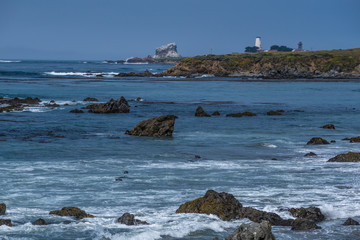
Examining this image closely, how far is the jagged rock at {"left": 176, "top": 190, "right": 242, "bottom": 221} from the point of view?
1398cm

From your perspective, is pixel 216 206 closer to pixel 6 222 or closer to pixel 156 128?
pixel 6 222

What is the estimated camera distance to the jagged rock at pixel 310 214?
13.9 metres

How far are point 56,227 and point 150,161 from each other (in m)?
10.0

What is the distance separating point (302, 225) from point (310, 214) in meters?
1.14

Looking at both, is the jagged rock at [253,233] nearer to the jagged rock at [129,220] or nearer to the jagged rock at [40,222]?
the jagged rock at [129,220]

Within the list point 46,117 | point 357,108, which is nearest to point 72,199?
point 46,117

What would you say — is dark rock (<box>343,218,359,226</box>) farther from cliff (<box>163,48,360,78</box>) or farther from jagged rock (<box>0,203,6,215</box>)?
cliff (<box>163,48,360,78</box>)

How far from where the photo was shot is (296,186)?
17.9 meters

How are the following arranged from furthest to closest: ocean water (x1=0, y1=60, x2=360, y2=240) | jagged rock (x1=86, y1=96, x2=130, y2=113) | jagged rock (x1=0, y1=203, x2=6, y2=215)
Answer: jagged rock (x1=86, y1=96, x2=130, y2=113) < jagged rock (x1=0, y1=203, x2=6, y2=215) < ocean water (x1=0, y1=60, x2=360, y2=240)

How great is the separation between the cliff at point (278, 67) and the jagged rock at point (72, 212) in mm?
127997

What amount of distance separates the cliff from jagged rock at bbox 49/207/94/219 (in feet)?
420

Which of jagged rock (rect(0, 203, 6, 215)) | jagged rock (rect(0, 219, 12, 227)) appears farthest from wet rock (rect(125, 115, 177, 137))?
jagged rock (rect(0, 219, 12, 227))

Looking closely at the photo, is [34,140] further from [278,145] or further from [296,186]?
[296,186]

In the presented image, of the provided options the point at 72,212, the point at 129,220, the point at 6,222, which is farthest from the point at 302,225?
the point at 6,222
